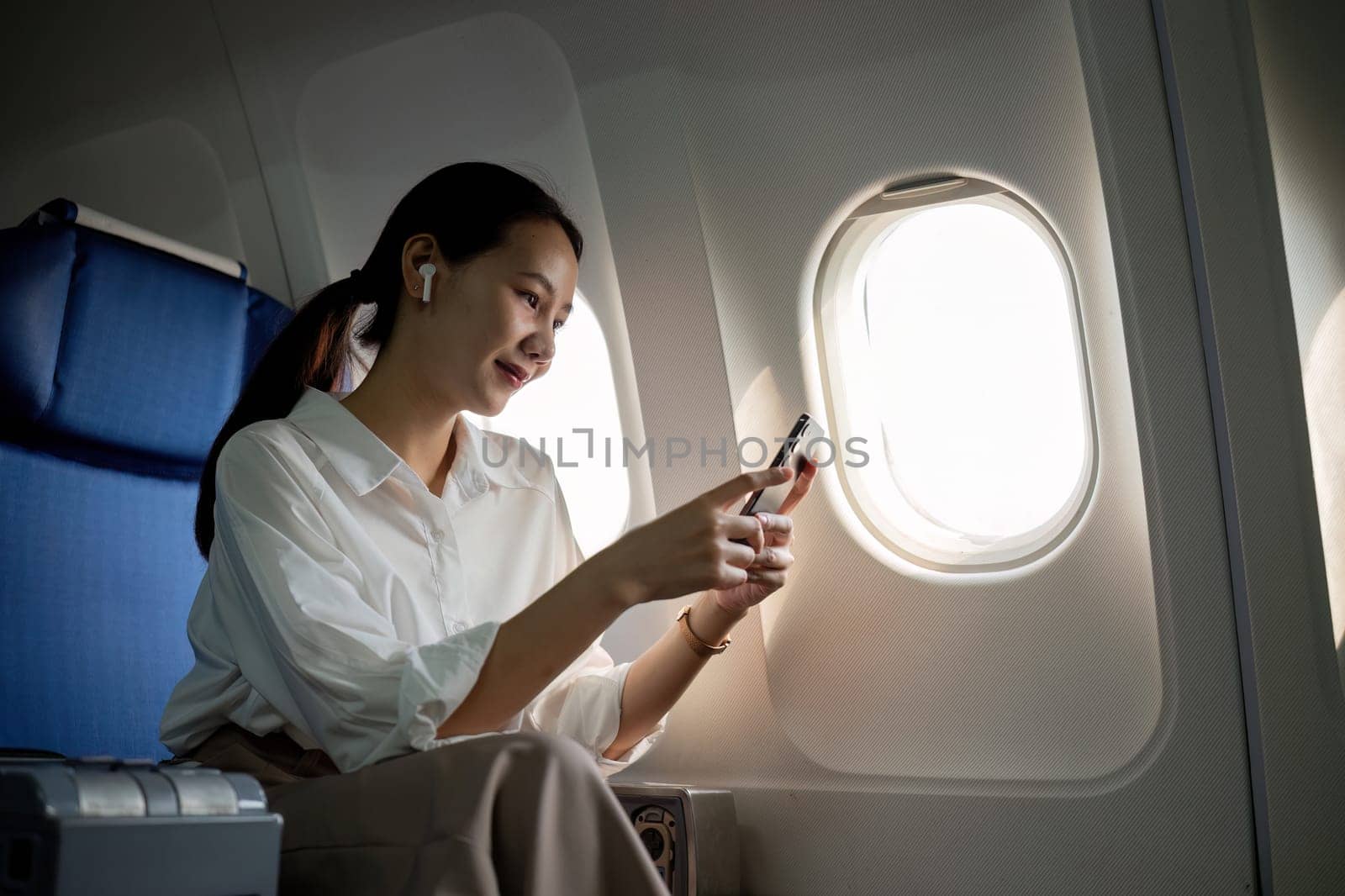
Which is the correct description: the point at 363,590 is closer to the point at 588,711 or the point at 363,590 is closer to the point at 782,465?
the point at 588,711

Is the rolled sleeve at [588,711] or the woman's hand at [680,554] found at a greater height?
the woman's hand at [680,554]

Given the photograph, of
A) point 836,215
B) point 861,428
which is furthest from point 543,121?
point 861,428

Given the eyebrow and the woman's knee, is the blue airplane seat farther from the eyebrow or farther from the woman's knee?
the woman's knee

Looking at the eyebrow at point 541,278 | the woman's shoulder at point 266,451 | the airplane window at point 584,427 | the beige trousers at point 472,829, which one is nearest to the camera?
the beige trousers at point 472,829

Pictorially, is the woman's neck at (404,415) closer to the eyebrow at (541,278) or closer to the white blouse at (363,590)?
the white blouse at (363,590)

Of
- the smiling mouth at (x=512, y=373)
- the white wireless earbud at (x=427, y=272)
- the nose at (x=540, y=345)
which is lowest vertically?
the smiling mouth at (x=512, y=373)

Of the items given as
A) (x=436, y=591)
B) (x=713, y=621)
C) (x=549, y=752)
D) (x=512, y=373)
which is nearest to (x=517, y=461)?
(x=512, y=373)

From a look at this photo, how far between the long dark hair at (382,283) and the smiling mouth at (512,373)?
0.18m

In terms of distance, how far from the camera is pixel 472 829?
1117 millimetres

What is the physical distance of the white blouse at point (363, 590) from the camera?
50.6 inches

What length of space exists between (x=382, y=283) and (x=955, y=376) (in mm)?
1079

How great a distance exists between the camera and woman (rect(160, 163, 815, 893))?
117cm

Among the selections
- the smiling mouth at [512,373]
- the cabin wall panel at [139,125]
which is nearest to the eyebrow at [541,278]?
the smiling mouth at [512,373]

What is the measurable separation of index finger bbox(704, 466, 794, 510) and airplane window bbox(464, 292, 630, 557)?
76 centimetres
